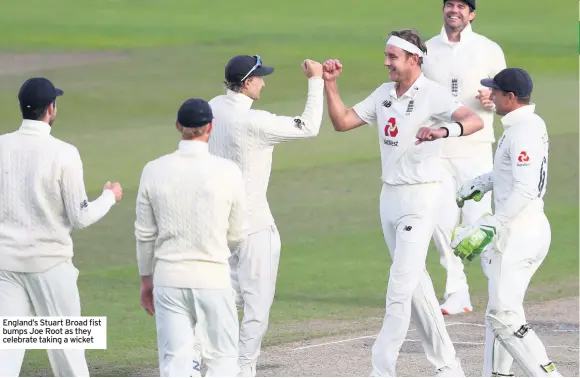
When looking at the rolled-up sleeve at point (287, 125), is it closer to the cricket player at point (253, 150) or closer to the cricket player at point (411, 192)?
the cricket player at point (253, 150)

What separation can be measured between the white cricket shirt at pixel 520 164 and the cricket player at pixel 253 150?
125 centimetres

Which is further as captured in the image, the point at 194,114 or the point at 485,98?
the point at 485,98

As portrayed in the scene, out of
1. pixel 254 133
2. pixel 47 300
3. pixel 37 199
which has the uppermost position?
pixel 254 133

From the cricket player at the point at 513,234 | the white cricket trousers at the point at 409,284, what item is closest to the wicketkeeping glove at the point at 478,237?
the cricket player at the point at 513,234

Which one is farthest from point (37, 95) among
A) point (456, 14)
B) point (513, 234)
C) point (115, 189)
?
point (456, 14)

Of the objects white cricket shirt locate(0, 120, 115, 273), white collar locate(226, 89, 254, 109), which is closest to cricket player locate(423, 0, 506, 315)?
white collar locate(226, 89, 254, 109)

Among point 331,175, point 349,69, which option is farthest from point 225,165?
point 349,69


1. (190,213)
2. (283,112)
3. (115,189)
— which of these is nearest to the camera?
(190,213)

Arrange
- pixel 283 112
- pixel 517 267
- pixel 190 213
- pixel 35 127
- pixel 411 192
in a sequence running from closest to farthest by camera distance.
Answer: pixel 190 213
pixel 35 127
pixel 517 267
pixel 411 192
pixel 283 112

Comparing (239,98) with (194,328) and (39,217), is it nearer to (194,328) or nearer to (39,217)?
(39,217)

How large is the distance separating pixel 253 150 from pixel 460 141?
3090mm

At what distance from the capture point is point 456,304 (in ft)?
39.3

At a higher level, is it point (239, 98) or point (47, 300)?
point (239, 98)

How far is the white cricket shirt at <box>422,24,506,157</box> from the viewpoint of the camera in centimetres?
1206
